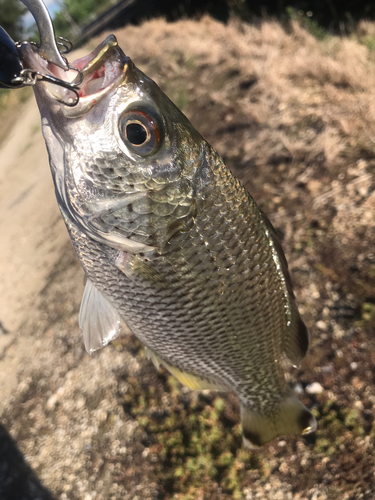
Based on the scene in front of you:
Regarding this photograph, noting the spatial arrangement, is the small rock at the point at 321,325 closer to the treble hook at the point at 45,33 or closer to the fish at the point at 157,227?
the fish at the point at 157,227

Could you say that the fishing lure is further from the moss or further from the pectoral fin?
the moss

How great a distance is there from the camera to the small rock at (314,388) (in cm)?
271

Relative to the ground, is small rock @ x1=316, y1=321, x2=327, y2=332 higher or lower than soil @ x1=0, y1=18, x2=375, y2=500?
lower

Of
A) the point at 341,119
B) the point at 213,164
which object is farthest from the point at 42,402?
the point at 341,119

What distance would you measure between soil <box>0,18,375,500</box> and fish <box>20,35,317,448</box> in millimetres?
1311

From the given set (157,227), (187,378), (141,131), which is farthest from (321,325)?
(141,131)

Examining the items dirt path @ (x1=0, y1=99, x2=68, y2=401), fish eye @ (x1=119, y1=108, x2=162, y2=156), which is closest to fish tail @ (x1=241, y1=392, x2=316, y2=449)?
fish eye @ (x1=119, y1=108, x2=162, y2=156)

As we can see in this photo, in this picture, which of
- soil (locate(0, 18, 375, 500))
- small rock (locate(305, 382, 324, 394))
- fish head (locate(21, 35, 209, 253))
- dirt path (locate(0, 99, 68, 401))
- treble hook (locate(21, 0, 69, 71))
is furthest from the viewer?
dirt path (locate(0, 99, 68, 401))

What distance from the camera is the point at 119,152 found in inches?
45.8

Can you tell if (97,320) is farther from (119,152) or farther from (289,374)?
(289,374)

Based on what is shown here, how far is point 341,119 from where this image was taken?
14.4 ft

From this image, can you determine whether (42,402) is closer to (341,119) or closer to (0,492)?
(0,492)

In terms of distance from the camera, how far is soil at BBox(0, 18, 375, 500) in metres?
2.52

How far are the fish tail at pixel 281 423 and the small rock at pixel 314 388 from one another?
82cm
